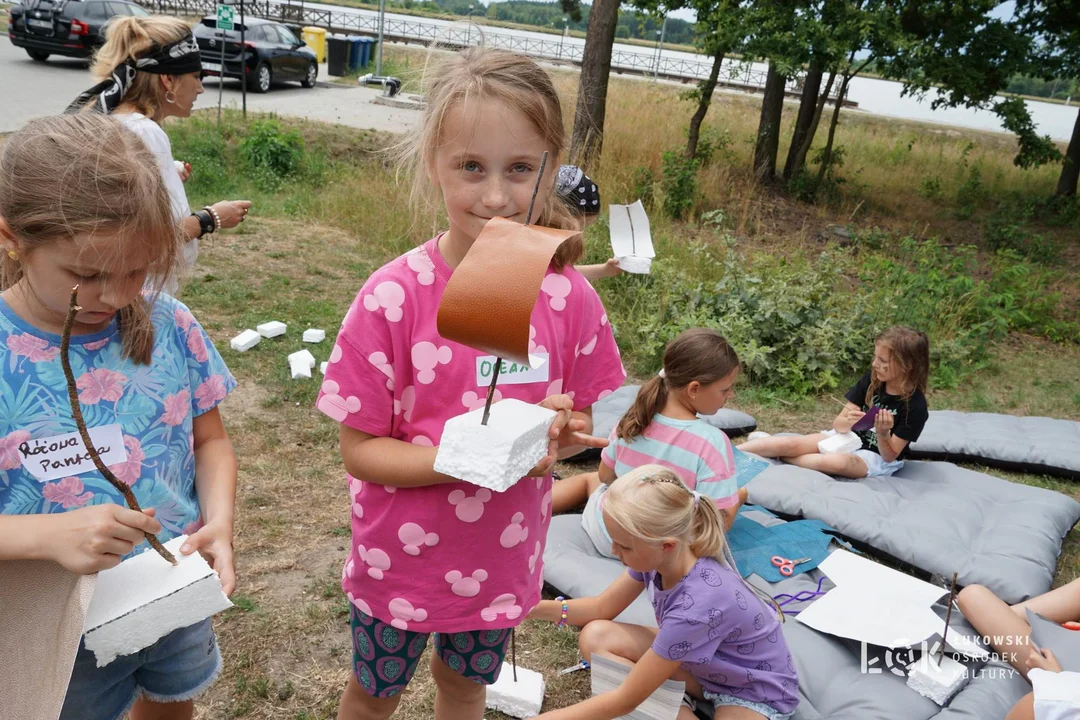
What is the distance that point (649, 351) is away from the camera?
15.9ft

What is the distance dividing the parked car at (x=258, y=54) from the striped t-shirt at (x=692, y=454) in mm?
10754

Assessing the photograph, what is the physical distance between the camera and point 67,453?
1202 millimetres

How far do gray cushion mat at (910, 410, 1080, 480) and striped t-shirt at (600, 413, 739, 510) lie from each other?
1.90 m

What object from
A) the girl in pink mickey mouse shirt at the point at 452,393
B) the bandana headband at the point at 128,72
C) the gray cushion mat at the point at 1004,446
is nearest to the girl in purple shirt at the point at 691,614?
the girl in pink mickey mouse shirt at the point at 452,393

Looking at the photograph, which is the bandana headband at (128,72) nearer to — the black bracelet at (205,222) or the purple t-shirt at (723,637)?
the black bracelet at (205,222)

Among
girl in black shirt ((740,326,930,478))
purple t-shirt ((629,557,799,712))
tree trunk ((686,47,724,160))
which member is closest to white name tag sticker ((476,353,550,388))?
purple t-shirt ((629,557,799,712))

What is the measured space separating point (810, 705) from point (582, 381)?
1.45 m

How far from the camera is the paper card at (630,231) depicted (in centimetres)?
A: 326

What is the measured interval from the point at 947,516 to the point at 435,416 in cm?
277

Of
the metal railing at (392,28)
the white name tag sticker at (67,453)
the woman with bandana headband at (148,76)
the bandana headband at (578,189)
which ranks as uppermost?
the metal railing at (392,28)

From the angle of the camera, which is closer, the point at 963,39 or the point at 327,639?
the point at 327,639

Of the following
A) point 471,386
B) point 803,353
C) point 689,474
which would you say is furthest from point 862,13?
point 471,386

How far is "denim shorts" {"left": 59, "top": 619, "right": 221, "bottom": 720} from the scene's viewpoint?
1327mm

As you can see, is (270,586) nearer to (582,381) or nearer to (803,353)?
(582,381)
